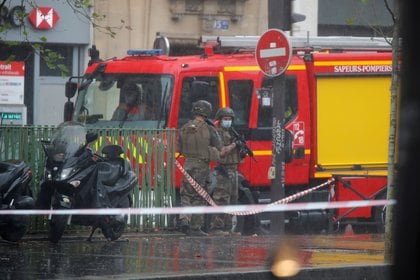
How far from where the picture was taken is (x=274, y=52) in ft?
43.9

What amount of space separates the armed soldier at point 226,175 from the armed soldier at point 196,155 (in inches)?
12.7

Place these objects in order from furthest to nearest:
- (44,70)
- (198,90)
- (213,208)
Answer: (44,70) → (198,90) → (213,208)

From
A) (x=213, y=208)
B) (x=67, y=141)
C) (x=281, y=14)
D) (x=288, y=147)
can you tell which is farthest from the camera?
(x=288, y=147)

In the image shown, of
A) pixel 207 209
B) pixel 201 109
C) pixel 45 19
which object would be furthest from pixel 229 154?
pixel 45 19

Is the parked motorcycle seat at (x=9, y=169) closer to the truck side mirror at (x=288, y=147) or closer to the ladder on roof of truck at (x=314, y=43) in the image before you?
the truck side mirror at (x=288, y=147)

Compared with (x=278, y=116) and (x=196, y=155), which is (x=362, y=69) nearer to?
(x=196, y=155)

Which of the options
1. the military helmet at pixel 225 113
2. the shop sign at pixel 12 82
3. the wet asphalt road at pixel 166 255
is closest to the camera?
the wet asphalt road at pixel 166 255

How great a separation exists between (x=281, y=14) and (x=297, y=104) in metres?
3.92

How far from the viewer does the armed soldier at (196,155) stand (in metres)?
14.8

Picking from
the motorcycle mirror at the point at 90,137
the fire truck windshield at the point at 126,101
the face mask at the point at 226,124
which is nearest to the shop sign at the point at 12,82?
the fire truck windshield at the point at 126,101

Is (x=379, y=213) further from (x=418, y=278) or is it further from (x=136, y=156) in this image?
(x=418, y=278)

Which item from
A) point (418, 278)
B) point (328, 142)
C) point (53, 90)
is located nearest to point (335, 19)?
point (53, 90)

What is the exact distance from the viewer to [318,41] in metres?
17.9

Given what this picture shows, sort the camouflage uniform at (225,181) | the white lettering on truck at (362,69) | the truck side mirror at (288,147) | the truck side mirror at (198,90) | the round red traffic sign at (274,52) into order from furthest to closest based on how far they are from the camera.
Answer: the white lettering on truck at (362,69) < the truck side mirror at (198,90) < the truck side mirror at (288,147) < the camouflage uniform at (225,181) < the round red traffic sign at (274,52)
